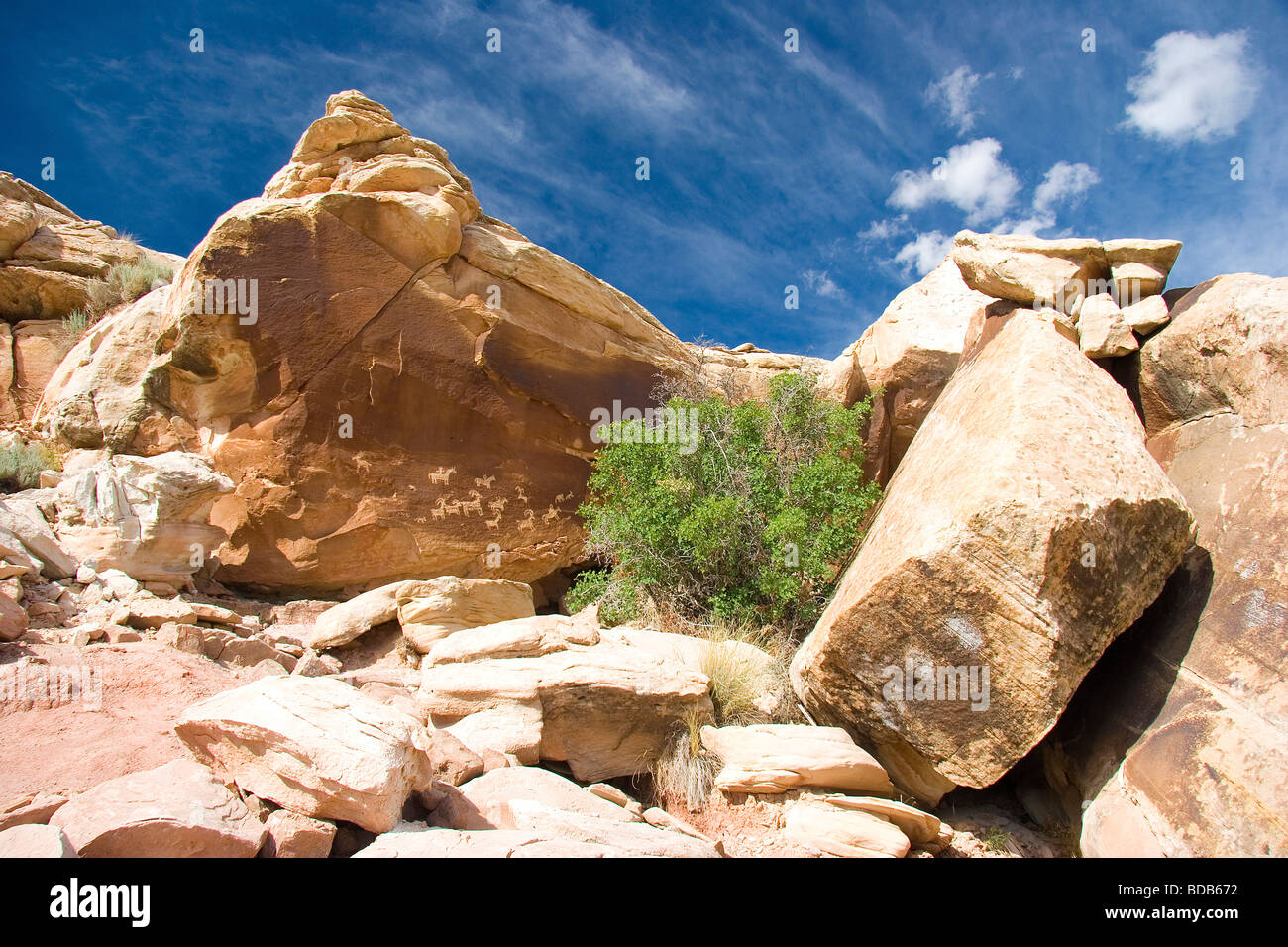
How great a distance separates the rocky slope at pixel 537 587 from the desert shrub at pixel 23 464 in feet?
0.80

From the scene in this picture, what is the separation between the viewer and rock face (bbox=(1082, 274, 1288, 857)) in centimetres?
392

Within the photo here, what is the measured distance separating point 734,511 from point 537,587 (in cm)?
360

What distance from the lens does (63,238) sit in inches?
530

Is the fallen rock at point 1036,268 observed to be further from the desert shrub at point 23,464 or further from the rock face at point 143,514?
the desert shrub at point 23,464

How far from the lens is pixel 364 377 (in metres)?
8.75

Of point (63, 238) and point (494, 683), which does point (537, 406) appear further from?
point (63, 238)

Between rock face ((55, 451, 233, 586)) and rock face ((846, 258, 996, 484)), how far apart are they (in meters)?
7.27

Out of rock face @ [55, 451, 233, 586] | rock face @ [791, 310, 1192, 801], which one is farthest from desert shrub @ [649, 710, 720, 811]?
rock face @ [55, 451, 233, 586]

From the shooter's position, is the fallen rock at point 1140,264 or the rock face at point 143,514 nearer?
the fallen rock at point 1140,264

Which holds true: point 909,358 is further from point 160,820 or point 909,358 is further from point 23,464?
point 23,464

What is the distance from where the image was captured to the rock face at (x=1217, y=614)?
12.8 feet

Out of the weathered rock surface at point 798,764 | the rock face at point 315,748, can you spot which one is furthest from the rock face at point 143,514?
the weathered rock surface at point 798,764

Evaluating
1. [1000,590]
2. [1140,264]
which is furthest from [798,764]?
[1140,264]

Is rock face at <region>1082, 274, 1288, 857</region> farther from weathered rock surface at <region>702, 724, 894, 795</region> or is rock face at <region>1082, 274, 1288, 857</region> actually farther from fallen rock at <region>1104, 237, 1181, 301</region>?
weathered rock surface at <region>702, 724, 894, 795</region>
